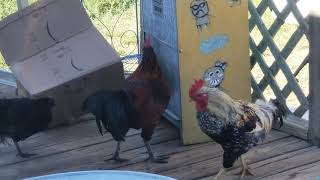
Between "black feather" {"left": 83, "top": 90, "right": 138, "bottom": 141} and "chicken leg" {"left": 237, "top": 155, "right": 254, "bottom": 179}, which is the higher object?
"black feather" {"left": 83, "top": 90, "right": 138, "bottom": 141}

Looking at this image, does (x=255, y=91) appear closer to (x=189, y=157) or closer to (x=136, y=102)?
(x=189, y=157)

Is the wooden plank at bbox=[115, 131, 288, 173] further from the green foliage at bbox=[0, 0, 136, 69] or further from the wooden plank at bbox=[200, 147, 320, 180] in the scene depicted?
the green foliage at bbox=[0, 0, 136, 69]

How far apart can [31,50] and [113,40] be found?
2025 millimetres

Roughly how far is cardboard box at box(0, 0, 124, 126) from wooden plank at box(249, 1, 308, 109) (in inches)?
34.5

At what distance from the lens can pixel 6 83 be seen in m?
4.34

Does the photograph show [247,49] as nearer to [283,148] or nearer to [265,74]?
[265,74]

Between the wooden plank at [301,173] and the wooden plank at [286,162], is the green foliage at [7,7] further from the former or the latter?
the wooden plank at [301,173]

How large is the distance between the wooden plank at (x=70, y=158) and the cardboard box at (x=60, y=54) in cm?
39

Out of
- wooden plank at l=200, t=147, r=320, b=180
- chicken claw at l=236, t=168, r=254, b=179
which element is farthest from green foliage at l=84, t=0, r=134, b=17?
chicken claw at l=236, t=168, r=254, b=179

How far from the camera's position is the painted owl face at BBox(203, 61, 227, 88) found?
124 inches

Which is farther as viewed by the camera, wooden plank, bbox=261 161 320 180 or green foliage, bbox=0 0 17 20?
green foliage, bbox=0 0 17 20

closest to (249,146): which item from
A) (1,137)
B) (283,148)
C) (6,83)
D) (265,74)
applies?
(283,148)

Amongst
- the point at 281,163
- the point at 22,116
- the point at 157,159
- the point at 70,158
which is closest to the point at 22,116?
the point at 22,116

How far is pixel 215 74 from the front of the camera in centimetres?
317
